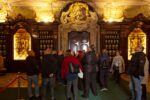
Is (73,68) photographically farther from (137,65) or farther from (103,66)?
(103,66)

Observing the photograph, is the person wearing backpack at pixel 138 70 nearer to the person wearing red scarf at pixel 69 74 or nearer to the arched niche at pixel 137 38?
the person wearing red scarf at pixel 69 74

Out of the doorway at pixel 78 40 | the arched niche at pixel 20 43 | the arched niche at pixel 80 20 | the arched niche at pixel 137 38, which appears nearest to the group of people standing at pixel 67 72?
the arched niche at pixel 80 20

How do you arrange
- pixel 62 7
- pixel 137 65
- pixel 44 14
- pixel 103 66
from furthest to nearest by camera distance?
pixel 62 7 < pixel 44 14 < pixel 103 66 < pixel 137 65

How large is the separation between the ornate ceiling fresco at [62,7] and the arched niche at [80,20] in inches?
14.5

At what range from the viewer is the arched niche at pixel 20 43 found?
22.4 m

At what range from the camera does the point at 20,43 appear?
22.5 metres

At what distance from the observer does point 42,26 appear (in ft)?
72.2

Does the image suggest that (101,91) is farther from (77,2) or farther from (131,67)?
(77,2)

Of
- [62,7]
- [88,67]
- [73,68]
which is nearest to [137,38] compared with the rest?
[62,7]

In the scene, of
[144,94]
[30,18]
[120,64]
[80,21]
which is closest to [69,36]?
[80,21]

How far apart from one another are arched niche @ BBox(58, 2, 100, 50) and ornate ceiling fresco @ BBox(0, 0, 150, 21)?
0.37 metres

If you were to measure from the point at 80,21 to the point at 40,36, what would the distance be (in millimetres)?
2657

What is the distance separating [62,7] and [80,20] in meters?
1.41

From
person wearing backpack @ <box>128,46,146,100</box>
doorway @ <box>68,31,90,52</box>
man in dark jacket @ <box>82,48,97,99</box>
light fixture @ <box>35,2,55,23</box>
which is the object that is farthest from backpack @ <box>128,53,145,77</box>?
light fixture @ <box>35,2,55,23</box>
